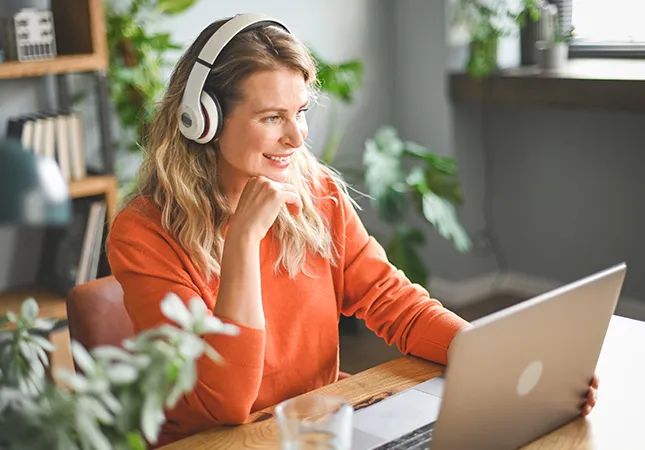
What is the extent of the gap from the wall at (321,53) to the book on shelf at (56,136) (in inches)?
7.0

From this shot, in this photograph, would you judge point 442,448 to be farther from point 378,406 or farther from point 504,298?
point 504,298

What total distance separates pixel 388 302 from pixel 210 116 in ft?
1.52

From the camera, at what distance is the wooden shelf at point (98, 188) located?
8.84 ft

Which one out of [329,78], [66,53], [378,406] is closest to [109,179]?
[66,53]

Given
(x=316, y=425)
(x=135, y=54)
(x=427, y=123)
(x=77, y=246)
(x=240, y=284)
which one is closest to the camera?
(x=316, y=425)

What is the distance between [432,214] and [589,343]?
2.05m

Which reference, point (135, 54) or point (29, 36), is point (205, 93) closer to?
point (29, 36)

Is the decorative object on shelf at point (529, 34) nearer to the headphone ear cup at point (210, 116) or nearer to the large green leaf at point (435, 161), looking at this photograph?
the large green leaf at point (435, 161)

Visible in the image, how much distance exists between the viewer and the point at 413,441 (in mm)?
1200

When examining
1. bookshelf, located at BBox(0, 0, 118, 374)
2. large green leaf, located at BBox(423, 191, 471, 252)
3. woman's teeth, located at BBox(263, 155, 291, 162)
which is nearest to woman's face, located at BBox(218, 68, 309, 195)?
woman's teeth, located at BBox(263, 155, 291, 162)

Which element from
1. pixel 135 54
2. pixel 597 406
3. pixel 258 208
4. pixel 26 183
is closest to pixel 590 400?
pixel 597 406

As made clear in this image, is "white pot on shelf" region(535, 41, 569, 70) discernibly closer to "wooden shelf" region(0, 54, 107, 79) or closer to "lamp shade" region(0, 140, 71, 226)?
"wooden shelf" region(0, 54, 107, 79)

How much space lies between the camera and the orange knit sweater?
134cm

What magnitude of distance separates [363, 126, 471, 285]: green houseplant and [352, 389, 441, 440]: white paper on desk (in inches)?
74.6
